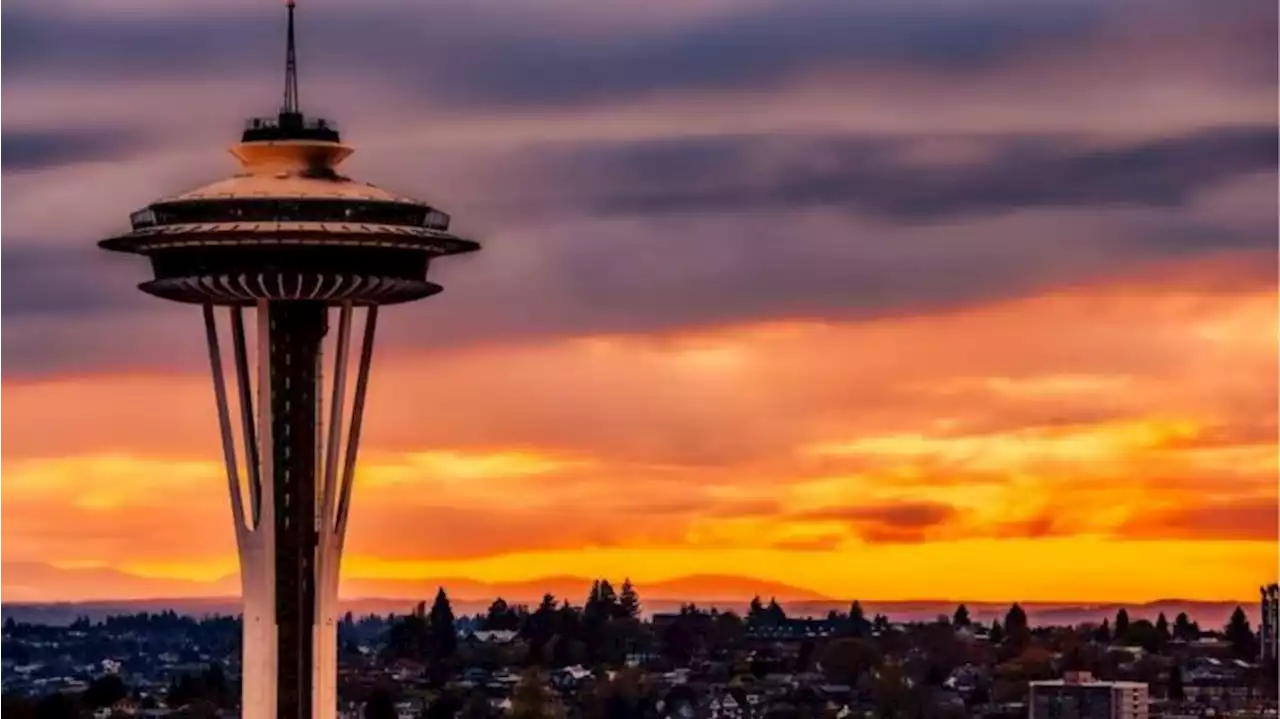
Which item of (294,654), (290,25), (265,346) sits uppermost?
(290,25)

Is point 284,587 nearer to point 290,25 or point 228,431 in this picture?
point 228,431

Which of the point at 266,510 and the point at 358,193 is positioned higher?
the point at 358,193

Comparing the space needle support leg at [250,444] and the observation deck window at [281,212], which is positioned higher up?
the observation deck window at [281,212]

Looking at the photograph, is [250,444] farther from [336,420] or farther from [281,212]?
[281,212]

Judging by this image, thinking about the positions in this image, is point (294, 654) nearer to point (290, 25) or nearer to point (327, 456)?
point (327, 456)

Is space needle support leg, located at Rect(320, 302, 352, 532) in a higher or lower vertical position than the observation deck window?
lower

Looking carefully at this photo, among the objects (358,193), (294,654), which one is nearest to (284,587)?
(294,654)
